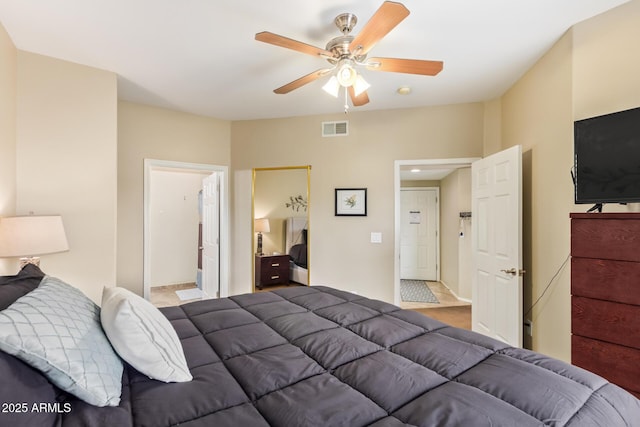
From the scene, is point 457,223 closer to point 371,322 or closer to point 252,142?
point 252,142

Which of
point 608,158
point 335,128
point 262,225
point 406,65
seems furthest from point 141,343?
point 262,225

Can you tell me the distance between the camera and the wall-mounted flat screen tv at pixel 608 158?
1669mm

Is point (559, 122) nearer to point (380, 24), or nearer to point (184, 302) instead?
point (380, 24)

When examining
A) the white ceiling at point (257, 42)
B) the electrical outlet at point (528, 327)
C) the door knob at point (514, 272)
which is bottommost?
the electrical outlet at point (528, 327)

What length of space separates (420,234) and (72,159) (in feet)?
19.1

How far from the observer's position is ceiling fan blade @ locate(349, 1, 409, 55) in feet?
4.81

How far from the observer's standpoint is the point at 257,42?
2.30 m

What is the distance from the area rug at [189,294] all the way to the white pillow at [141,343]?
4055 millimetres

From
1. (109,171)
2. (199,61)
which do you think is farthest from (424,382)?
(109,171)

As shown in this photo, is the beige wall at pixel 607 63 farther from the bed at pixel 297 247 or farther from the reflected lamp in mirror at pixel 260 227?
the reflected lamp in mirror at pixel 260 227

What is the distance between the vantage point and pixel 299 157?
400 centimetres

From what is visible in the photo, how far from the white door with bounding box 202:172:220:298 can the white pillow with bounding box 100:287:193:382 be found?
315 cm

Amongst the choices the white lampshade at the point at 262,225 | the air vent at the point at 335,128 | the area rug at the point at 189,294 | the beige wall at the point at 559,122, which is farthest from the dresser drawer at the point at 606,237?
the area rug at the point at 189,294

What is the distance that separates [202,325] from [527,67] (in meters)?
3.18
